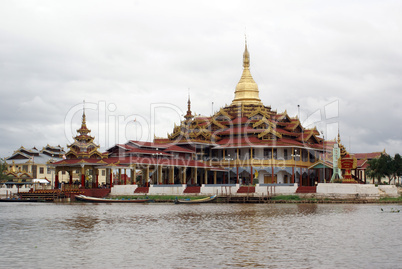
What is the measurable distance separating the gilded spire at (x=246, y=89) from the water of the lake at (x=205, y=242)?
4712 cm

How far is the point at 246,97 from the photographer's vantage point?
83875 mm

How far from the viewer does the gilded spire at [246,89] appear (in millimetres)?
83688

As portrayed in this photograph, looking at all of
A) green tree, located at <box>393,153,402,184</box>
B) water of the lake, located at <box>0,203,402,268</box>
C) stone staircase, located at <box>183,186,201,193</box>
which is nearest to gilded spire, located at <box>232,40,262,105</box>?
green tree, located at <box>393,153,402,184</box>

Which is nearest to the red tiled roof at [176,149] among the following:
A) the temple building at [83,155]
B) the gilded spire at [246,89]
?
the temple building at [83,155]

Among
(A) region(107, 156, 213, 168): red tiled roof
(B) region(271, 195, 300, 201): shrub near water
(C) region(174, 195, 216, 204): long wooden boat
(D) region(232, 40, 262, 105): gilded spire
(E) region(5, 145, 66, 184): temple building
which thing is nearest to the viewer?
(B) region(271, 195, 300, 201): shrub near water

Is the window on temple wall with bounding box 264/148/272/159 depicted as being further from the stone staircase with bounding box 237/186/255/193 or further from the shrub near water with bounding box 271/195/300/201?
the shrub near water with bounding box 271/195/300/201

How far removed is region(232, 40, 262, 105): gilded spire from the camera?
8369cm

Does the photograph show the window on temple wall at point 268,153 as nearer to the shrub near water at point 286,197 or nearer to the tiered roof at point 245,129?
the tiered roof at point 245,129

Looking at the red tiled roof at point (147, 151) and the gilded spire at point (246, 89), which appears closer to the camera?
the red tiled roof at point (147, 151)

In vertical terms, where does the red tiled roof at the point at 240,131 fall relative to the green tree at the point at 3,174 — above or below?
above

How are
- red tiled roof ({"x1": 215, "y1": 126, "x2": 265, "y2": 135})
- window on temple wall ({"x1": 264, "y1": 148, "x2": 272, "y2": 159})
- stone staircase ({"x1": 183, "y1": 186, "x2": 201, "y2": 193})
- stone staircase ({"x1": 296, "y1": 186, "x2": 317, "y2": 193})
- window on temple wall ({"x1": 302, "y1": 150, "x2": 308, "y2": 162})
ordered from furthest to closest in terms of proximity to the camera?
1. window on temple wall ({"x1": 302, "y1": 150, "x2": 308, "y2": 162})
2. red tiled roof ({"x1": 215, "y1": 126, "x2": 265, "y2": 135})
3. window on temple wall ({"x1": 264, "y1": 148, "x2": 272, "y2": 159})
4. stone staircase ({"x1": 183, "y1": 186, "x2": 201, "y2": 193})
5. stone staircase ({"x1": 296, "y1": 186, "x2": 317, "y2": 193})

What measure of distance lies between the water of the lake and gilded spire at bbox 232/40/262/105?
47124 millimetres

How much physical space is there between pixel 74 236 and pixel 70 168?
43.2 metres

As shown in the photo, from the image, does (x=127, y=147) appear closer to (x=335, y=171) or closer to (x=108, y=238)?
(x=335, y=171)
